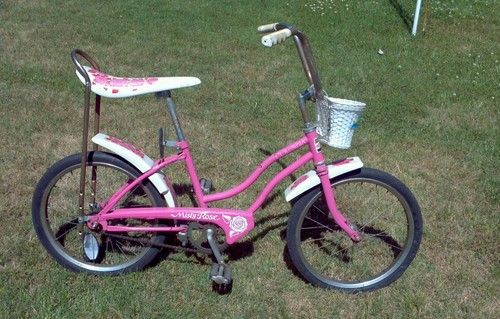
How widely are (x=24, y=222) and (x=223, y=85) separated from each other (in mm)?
3027

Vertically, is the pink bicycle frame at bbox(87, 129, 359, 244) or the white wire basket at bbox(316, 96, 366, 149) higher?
the white wire basket at bbox(316, 96, 366, 149)

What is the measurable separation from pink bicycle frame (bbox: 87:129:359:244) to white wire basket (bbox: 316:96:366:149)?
104mm

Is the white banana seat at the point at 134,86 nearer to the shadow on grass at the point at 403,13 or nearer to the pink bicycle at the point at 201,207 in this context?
the pink bicycle at the point at 201,207

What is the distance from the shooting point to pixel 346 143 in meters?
3.19

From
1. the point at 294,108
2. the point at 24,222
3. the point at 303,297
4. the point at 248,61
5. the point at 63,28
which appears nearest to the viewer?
the point at 303,297

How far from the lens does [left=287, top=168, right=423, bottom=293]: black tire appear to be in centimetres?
338

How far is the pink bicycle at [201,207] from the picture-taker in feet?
10.4

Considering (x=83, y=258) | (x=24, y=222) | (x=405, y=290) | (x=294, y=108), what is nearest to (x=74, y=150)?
(x=24, y=222)

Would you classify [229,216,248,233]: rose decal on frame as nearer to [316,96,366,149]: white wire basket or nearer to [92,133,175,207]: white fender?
[92,133,175,207]: white fender

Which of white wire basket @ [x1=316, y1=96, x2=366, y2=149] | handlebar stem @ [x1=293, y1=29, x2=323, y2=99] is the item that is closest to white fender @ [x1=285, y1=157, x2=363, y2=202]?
white wire basket @ [x1=316, y1=96, x2=366, y2=149]

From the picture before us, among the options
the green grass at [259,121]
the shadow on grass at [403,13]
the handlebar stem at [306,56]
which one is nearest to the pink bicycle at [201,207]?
the handlebar stem at [306,56]

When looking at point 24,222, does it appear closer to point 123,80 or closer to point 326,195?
point 123,80

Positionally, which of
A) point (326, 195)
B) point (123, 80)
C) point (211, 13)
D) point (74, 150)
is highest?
point (123, 80)

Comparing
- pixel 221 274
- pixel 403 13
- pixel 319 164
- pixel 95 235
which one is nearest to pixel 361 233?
pixel 319 164
